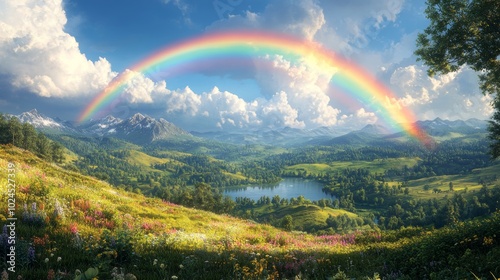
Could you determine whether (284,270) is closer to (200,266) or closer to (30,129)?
(200,266)

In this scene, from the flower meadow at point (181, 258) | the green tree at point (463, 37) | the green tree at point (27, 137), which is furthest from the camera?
the green tree at point (27, 137)

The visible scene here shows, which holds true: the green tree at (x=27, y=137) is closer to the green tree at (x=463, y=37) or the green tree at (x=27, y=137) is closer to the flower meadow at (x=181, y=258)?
the flower meadow at (x=181, y=258)

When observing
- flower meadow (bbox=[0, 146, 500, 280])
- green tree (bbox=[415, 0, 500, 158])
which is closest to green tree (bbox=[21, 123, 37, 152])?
flower meadow (bbox=[0, 146, 500, 280])

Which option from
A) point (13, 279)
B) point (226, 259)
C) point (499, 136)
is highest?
point (499, 136)

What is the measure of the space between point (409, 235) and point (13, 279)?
60.3 ft

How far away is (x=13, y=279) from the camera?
5.62 meters

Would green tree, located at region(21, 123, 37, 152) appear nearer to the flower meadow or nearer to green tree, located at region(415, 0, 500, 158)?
the flower meadow

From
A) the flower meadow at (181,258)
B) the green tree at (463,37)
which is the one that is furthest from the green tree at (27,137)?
the green tree at (463,37)

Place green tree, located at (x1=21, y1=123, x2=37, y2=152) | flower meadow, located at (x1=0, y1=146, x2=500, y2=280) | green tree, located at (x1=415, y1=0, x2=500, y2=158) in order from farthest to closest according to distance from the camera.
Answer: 1. green tree, located at (x1=21, y1=123, x2=37, y2=152)
2. green tree, located at (x1=415, y1=0, x2=500, y2=158)
3. flower meadow, located at (x1=0, y1=146, x2=500, y2=280)

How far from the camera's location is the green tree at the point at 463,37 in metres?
Result: 16.5

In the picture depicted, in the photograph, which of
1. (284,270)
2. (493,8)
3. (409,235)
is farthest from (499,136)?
(284,270)

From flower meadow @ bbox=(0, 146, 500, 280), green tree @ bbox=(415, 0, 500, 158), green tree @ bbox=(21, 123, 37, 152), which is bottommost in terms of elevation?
flower meadow @ bbox=(0, 146, 500, 280)

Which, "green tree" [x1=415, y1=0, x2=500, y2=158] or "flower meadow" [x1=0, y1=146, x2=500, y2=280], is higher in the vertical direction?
"green tree" [x1=415, y1=0, x2=500, y2=158]

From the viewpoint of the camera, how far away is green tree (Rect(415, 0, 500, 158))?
16516 millimetres
